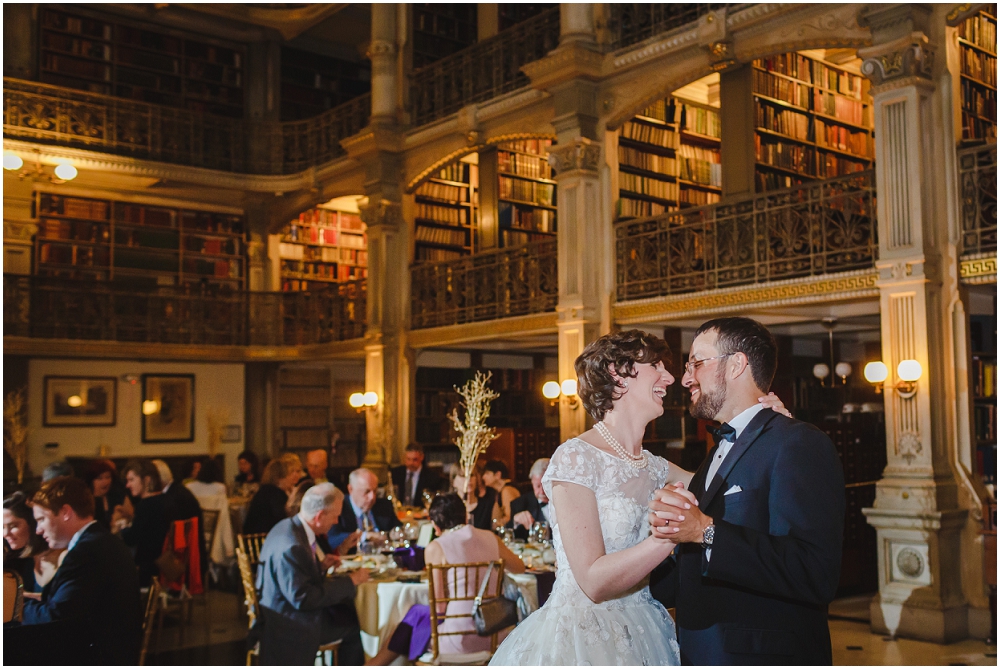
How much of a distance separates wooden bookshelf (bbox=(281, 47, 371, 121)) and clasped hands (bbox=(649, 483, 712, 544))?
14549 millimetres

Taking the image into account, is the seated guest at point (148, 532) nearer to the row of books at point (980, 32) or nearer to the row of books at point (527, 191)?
the row of books at point (527, 191)

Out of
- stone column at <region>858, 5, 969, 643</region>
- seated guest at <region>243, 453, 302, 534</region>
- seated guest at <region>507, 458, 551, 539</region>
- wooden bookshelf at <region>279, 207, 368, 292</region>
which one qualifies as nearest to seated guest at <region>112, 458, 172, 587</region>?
seated guest at <region>243, 453, 302, 534</region>

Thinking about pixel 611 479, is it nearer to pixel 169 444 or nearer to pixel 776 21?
pixel 776 21

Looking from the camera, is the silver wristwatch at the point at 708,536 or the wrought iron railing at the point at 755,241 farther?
the wrought iron railing at the point at 755,241

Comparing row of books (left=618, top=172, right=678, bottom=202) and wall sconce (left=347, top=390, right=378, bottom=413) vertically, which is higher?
row of books (left=618, top=172, right=678, bottom=202)

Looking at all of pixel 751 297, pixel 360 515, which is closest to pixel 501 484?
pixel 360 515

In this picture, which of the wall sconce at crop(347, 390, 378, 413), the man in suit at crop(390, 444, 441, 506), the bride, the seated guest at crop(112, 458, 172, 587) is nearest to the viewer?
the bride

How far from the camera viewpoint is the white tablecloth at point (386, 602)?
5.75 meters

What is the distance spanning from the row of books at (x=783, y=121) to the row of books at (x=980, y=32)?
1.80 metres

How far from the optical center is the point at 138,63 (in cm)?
1433

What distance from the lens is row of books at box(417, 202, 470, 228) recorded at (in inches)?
519

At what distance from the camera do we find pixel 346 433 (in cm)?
1584

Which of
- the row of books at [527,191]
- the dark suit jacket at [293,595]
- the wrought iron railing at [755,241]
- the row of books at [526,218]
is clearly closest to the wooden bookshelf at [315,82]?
the row of books at [527,191]

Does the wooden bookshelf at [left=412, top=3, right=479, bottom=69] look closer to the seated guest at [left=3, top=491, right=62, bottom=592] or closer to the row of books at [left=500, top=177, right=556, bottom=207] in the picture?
the row of books at [left=500, top=177, right=556, bottom=207]
